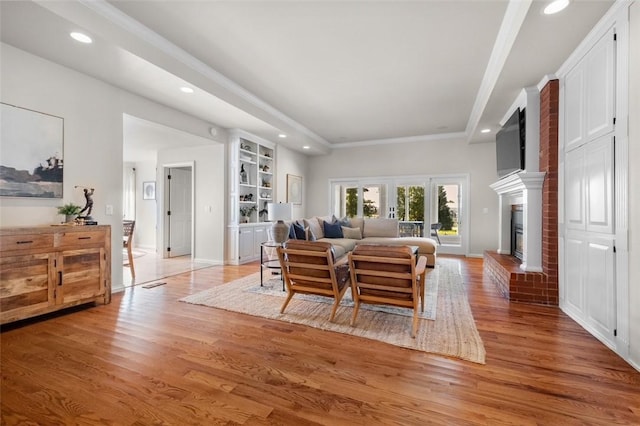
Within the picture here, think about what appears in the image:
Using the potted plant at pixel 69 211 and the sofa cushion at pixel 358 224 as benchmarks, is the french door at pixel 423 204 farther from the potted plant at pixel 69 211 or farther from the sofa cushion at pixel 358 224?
the potted plant at pixel 69 211

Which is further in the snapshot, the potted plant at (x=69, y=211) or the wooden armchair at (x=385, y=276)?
the potted plant at (x=69, y=211)

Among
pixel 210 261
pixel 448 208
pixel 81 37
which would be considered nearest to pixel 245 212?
pixel 210 261

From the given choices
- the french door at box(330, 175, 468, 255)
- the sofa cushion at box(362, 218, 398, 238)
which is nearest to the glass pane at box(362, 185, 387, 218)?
the french door at box(330, 175, 468, 255)

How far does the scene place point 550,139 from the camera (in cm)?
336

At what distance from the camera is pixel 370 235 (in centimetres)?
618

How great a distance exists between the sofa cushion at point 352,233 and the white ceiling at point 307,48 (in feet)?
8.17

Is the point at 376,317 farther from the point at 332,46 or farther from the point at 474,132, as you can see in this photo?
the point at 474,132

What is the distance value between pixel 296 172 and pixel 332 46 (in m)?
4.93

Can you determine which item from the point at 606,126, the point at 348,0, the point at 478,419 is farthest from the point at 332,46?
the point at 478,419

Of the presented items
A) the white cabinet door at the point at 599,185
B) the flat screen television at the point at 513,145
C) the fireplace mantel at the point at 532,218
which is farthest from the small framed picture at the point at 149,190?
the white cabinet door at the point at 599,185

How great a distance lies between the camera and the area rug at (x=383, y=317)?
238 centimetres

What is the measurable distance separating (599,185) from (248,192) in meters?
5.66

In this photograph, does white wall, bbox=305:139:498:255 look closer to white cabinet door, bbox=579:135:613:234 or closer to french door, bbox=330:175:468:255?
french door, bbox=330:175:468:255

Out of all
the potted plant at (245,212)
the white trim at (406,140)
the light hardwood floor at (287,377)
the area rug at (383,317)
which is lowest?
the light hardwood floor at (287,377)
